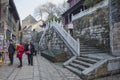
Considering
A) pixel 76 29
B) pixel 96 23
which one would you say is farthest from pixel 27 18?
pixel 96 23

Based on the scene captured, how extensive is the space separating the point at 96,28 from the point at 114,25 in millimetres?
3217

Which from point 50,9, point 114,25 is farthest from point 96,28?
point 50,9

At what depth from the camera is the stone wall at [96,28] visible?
15762mm

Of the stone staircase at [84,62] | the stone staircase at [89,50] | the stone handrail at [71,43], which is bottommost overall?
the stone staircase at [84,62]

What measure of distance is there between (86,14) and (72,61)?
6523 millimetres

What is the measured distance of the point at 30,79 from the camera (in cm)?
1019

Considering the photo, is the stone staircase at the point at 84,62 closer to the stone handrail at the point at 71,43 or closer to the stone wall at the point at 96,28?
the stone handrail at the point at 71,43

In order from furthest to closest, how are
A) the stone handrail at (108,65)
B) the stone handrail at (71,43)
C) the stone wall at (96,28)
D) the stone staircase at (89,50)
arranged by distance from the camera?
1. the stone wall at (96,28)
2. the stone staircase at (89,50)
3. the stone handrail at (71,43)
4. the stone handrail at (108,65)

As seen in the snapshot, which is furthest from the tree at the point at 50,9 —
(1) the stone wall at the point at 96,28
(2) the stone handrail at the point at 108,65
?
(2) the stone handrail at the point at 108,65

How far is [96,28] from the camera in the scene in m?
17.3

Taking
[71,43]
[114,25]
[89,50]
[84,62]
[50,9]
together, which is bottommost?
[84,62]

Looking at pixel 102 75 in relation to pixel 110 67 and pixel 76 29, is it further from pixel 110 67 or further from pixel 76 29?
pixel 76 29

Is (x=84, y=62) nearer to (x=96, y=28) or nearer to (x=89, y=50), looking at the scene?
(x=89, y=50)

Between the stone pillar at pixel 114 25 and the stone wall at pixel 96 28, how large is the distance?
99cm
